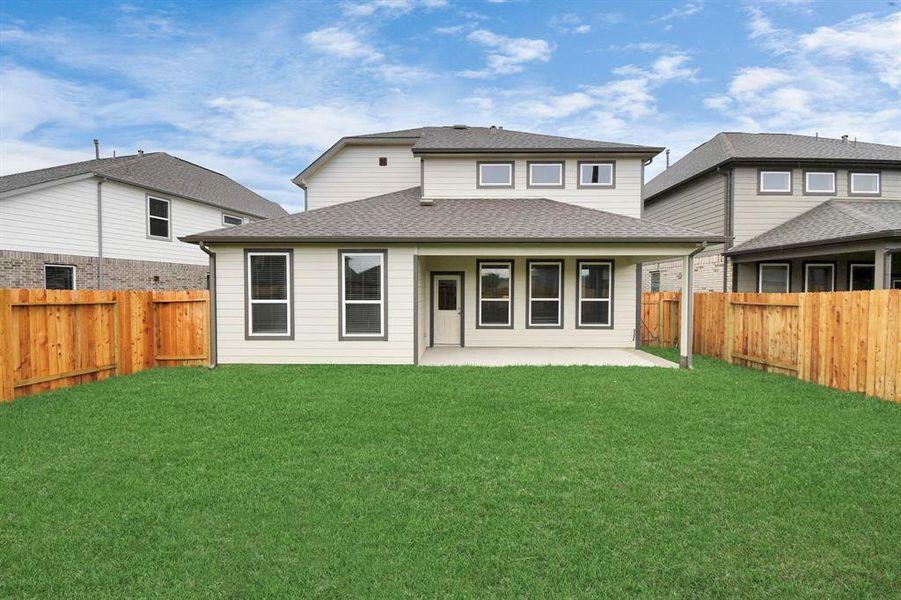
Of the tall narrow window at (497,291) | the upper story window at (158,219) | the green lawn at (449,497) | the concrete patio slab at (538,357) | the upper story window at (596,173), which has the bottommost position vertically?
the green lawn at (449,497)

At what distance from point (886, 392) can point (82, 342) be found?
44.9 feet

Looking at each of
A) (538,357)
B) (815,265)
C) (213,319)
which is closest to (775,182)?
(815,265)

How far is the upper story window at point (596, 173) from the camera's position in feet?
45.9

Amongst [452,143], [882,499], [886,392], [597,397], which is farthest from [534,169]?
[882,499]

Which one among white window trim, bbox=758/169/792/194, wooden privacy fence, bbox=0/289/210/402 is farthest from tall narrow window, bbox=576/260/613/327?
wooden privacy fence, bbox=0/289/210/402

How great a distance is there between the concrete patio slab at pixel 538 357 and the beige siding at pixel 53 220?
11382 mm

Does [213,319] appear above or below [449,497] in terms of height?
above

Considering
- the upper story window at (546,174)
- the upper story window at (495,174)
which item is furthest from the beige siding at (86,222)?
the upper story window at (546,174)

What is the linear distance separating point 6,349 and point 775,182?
20.1m

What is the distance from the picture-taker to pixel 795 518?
3734 mm

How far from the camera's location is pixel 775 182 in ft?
52.6

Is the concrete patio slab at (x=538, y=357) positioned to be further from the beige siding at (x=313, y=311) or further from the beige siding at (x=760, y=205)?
the beige siding at (x=760, y=205)

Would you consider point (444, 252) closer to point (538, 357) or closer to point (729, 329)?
point (538, 357)

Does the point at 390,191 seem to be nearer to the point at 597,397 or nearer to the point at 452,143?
the point at 452,143
